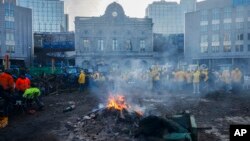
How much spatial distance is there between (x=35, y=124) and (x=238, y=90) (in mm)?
17277

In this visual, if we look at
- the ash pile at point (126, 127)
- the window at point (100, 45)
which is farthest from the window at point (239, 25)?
the ash pile at point (126, 127)

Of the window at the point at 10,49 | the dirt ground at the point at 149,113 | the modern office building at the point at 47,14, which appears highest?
the modern office building at the point at 47,14

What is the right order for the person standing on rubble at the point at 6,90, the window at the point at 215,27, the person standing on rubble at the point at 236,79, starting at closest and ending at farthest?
the person standing on rubble at the point at 6,90, the person standing on rubble at the point at 236,79, the window at the point at 215,27

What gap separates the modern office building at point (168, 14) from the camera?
13534cm

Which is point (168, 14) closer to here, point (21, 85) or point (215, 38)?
point (215, 38)

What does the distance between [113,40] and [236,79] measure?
116 ft

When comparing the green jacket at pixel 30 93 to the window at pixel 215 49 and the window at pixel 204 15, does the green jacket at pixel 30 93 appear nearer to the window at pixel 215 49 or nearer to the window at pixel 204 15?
the window at pixel 215 49

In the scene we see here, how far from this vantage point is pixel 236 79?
880 inches

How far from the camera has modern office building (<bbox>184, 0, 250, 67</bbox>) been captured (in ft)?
179

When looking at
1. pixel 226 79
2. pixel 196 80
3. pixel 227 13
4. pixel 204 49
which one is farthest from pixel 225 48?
pixel 196 80

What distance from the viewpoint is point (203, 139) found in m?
9.37

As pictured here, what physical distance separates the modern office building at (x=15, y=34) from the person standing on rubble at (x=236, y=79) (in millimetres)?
43487

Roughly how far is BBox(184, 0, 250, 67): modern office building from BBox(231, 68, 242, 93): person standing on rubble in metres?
33.7

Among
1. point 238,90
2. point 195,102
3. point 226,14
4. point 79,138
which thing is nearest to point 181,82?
point 238,90
